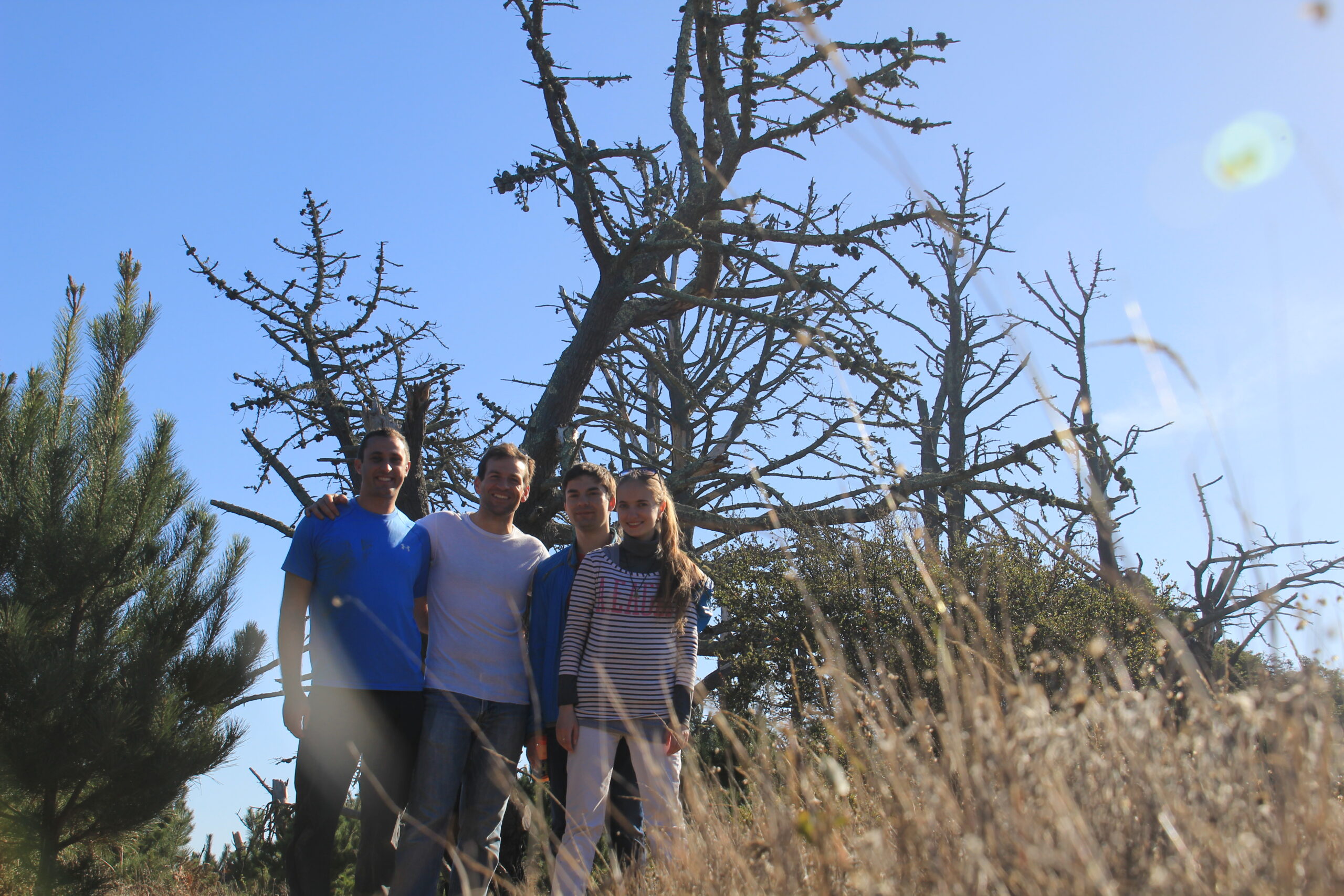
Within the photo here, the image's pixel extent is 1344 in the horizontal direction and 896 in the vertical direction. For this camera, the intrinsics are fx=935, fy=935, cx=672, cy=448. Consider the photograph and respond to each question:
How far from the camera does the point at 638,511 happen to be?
3721 mm

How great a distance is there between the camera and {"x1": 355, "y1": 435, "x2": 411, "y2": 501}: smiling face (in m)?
3.86

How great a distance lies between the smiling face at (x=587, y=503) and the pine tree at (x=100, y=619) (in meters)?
3.48

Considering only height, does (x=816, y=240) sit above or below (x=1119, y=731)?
above

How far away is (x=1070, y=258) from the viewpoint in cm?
1458

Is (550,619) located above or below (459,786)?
above

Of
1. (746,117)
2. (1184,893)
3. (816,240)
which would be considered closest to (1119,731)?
(1184,893)

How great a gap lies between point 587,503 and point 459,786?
1204 millimetres

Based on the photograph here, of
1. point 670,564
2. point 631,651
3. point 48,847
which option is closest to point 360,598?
point 631,651

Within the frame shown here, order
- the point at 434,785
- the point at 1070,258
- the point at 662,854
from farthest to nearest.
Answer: the point at 1070,258 < the point at 434,785 < the point at 662,854

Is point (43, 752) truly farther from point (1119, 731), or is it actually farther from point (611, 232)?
point (1119, 731)

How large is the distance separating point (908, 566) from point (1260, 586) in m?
6.34

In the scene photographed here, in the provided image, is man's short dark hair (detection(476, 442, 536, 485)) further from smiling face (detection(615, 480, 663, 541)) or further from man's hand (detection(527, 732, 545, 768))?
man's hand (detection(527, 732, 545, 768))

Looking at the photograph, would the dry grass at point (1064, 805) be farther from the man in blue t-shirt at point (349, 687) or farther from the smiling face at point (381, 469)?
the smiling face at point (381, 469)

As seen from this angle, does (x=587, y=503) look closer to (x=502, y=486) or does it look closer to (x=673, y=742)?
(x=502, y=486)
